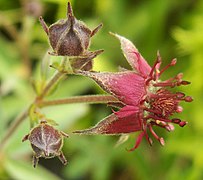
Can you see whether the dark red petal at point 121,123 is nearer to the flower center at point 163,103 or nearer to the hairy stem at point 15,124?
the flower center at point 163,103

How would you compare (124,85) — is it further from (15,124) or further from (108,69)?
(108,69)

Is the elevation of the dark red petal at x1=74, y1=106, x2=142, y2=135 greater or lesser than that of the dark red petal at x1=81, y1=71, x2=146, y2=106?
lesser

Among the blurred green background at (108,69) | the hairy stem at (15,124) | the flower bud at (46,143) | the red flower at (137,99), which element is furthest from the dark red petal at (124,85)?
the blurred green background at (108,69)

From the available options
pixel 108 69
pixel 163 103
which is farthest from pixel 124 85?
pixel 108 69

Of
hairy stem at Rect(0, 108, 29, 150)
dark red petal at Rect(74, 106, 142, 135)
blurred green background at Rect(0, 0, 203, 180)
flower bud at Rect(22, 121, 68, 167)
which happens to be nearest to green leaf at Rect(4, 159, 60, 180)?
blurred green background at Rect(0, 0, 203, 180)

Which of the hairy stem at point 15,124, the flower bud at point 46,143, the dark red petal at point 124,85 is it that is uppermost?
the dark red petal at point 124,85

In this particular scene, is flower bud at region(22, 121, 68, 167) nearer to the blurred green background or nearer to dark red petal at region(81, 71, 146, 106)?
dark red petal at region(81, 71, 146, 106)
